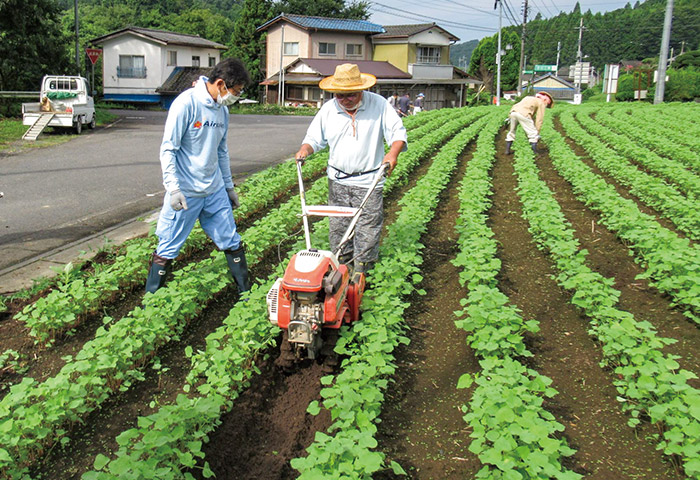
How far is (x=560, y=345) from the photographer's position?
466 centimetres

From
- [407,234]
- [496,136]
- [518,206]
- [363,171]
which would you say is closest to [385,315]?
[363,171]

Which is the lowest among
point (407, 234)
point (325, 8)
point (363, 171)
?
point (407, 234)

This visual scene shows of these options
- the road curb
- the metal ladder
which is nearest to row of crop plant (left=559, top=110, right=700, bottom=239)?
the road curb

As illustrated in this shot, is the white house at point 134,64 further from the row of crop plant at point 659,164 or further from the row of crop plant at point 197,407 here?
the row of crop plant at point 197,407

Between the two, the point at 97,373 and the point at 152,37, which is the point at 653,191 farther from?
the point at 152,37

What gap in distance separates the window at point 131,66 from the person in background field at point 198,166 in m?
38.9

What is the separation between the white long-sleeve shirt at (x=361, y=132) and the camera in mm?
4980

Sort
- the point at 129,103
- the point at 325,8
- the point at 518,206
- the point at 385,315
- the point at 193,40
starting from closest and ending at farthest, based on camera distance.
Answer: the point at 385,315 < the point at 518,206 < the point at 129,103 < the point at 193,40 < the point at 325,8

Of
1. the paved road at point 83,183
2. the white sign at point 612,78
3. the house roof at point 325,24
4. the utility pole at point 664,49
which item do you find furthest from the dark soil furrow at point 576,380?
the white sign at point 612,78

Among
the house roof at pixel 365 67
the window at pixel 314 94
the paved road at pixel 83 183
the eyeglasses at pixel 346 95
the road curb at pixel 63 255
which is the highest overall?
the house roof at pixel 365 67

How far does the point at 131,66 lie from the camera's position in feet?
133

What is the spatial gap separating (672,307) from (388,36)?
143 feet

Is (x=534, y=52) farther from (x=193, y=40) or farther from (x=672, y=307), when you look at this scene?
(x=672, y=307)

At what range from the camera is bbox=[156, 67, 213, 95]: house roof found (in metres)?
38.5
